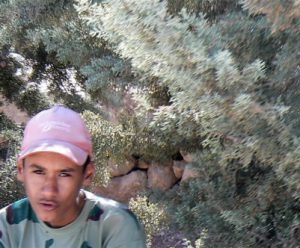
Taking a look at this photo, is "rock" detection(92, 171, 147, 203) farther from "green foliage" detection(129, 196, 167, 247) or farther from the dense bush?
the dense bush

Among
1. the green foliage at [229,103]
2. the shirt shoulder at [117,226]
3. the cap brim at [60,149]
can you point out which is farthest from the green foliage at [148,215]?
the cap brim at [60,149]

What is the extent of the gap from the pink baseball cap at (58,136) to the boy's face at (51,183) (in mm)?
16

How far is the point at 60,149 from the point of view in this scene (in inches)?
57.2

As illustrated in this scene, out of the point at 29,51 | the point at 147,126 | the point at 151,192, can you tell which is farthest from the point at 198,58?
the point at 29,51

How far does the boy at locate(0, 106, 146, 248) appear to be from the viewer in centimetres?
146

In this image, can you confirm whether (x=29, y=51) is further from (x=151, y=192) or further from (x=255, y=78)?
(x=255, y=78)

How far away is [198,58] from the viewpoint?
65.0 inches

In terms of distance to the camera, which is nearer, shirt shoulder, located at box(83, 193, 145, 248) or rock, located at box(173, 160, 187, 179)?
shirt shoulder, located at box(83, 193, 145, 248)

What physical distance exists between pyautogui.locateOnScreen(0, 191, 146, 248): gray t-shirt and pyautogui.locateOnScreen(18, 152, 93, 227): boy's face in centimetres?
5

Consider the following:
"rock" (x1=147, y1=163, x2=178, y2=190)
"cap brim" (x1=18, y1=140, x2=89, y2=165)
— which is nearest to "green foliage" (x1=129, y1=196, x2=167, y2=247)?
"cap brim" (x1=18, y1=140, x2=89, y2=165)

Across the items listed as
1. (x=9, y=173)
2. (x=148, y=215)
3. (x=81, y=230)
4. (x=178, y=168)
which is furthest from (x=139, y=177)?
(x=81, y=230)

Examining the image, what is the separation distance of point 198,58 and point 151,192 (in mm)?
1212

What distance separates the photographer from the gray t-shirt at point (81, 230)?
1499mm

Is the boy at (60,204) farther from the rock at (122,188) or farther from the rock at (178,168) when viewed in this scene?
the rock at (122,188)
